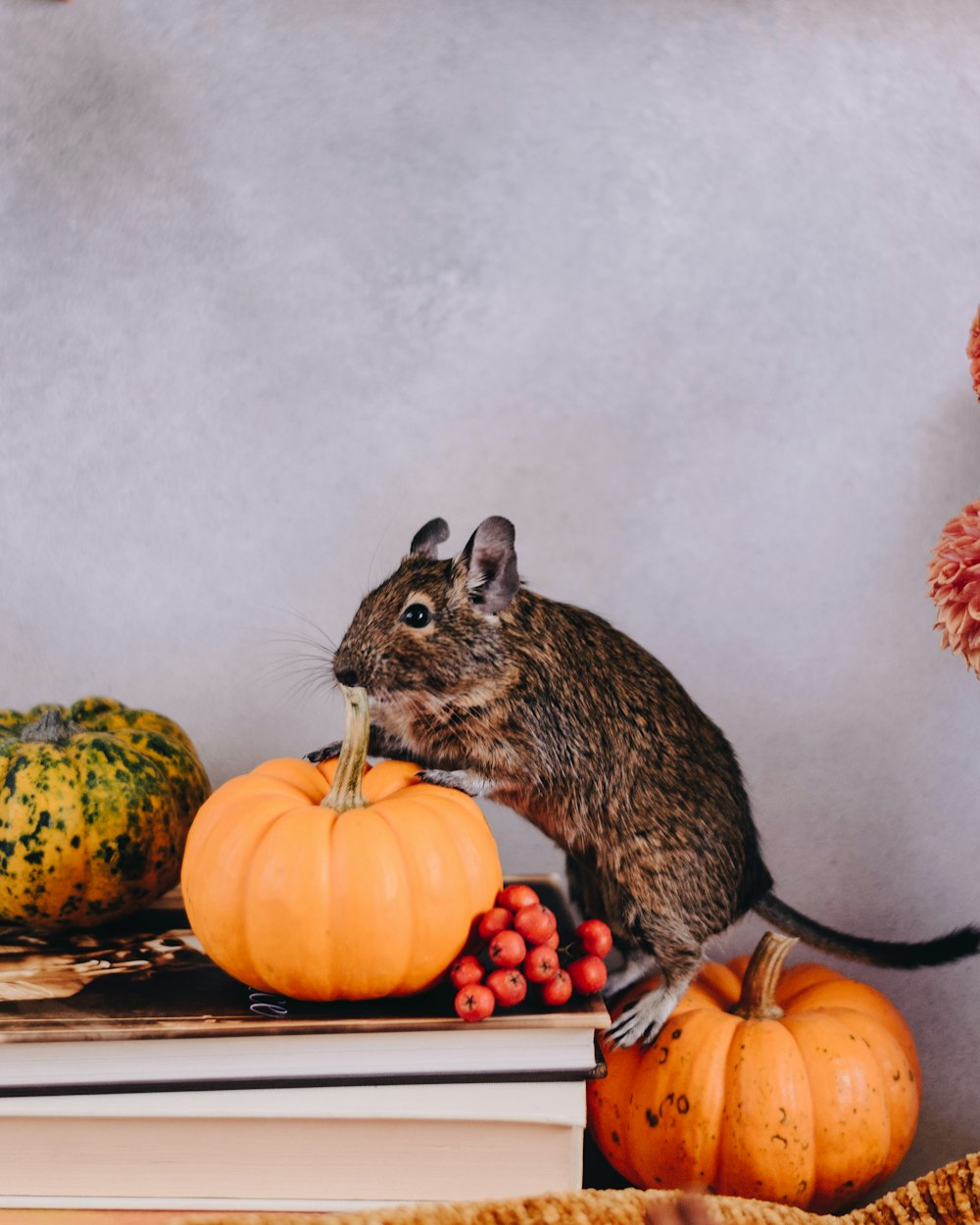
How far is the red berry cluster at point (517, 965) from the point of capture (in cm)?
72

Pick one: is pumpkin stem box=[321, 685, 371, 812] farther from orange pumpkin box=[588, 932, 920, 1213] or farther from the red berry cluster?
orange pumpkin box=[588, 932, 920, 1213]

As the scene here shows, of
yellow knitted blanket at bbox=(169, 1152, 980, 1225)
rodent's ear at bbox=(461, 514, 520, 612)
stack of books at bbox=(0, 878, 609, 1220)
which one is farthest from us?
rodent's ear at bbox=(461, 514, 520, 612)

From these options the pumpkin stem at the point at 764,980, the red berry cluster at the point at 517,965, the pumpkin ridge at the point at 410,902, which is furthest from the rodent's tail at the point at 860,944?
the pumpkin ridge at the point at 410,902

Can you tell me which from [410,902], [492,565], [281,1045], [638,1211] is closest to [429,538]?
[492,565]

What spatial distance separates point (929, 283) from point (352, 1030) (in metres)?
1.06

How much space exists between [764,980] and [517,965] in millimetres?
337

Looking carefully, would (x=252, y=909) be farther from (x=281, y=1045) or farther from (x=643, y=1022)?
(x=643, y=1022)

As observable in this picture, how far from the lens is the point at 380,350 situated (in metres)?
1.16

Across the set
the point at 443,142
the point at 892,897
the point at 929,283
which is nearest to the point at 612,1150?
the point at 892,897

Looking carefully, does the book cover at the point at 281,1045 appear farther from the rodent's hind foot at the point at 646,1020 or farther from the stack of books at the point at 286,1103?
the rodent's hind foot at the point at 646,1020

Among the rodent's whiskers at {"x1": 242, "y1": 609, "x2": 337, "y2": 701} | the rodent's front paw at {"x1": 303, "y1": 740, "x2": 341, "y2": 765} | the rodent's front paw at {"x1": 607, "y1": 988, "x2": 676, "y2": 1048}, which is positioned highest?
the rodent's whiskers at {"x1": 242, "y1": 609, "x2": 337, "y2": 701}

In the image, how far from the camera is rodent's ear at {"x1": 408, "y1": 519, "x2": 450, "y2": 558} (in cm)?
93

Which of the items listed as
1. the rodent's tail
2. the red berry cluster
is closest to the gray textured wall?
the rodent's tail

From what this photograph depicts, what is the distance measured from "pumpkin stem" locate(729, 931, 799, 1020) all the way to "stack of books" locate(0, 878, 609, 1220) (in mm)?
285
